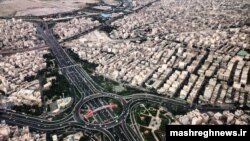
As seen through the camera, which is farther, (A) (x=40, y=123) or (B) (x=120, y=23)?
(B) (x=120, y=23)

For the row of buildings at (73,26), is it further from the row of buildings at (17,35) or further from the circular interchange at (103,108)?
the circular interchange at (103,108)

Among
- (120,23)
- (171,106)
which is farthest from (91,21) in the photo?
(171,106)

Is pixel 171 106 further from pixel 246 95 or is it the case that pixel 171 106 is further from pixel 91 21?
pixel 91 21

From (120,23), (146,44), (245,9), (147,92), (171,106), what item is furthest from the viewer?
(245,9)

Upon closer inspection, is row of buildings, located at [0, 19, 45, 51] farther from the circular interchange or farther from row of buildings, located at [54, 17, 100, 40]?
the circular interchange

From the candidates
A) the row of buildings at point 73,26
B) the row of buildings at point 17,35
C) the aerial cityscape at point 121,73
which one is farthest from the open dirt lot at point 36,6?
the row of buildings at point 73,26

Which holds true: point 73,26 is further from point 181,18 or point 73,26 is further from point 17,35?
point 181,18

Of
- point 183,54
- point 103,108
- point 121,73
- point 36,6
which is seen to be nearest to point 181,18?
point 183,54
